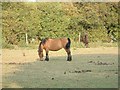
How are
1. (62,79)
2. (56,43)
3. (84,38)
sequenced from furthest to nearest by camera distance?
1. (84,38)
2. (56,43)
3. (62,79)

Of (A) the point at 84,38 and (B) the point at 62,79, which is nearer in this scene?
(B) the point at 62,79

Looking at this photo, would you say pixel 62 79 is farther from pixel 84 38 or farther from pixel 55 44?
pixel 84 38

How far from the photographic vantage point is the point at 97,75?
9117 millimetres

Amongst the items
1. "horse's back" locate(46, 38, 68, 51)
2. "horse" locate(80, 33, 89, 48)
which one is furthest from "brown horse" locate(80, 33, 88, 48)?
"horse's back" locate(46, 38, 68, 51)

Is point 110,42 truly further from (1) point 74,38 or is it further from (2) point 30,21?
(2) point 30,21

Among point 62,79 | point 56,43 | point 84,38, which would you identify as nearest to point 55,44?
point 56,43

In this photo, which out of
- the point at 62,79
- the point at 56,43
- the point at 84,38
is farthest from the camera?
the point at 84,38

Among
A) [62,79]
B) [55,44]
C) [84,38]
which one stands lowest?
[62,79]

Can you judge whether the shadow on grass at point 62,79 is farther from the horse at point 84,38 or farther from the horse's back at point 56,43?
the horse at point 84,38

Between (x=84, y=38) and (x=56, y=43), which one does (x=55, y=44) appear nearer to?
(x=56, y=43)

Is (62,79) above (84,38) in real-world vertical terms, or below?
below

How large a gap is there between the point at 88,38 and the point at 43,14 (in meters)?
3.89

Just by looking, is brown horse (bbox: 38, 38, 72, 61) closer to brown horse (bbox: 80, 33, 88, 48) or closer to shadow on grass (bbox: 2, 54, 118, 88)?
shadow on grass (bbox: 2, 54, 118, 88)

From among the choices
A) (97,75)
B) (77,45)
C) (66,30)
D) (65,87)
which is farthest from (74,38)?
(65,87)
